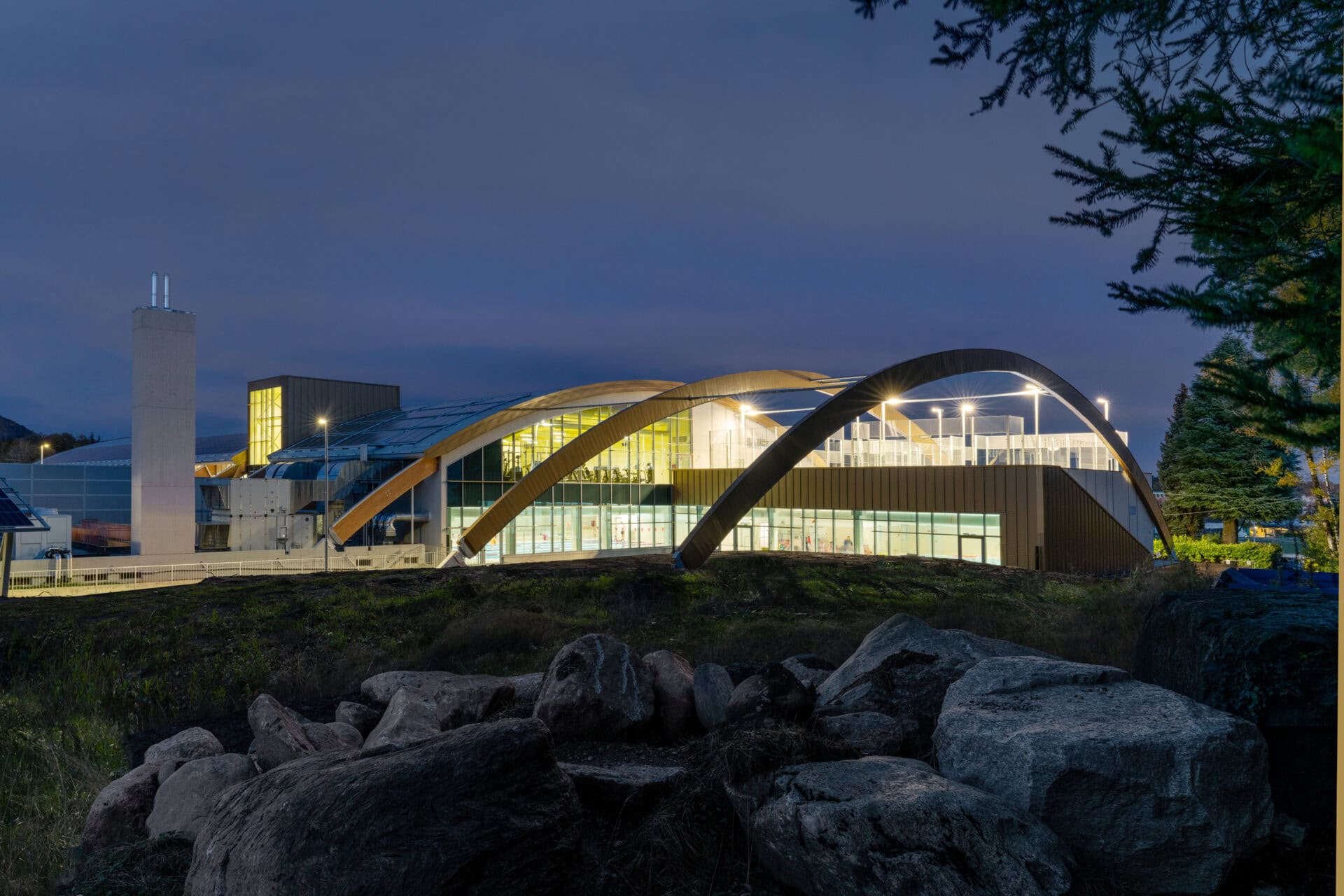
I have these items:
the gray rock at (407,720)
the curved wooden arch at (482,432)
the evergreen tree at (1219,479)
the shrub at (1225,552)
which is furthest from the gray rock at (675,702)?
the evergreen tree at (1219,479)

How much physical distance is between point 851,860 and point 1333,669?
3.20 meters

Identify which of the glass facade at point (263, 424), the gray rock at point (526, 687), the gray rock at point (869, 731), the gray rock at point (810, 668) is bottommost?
the gray rock at point (526, 687)

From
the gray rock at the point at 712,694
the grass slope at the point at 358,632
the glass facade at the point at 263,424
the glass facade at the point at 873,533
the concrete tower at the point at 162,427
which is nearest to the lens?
the gray rock at the point at 712,694

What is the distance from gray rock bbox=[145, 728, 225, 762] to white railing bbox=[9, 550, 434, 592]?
21.5 metres

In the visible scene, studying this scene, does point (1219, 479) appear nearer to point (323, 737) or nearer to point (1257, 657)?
point (1257, 657)

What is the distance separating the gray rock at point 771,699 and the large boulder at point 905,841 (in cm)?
147

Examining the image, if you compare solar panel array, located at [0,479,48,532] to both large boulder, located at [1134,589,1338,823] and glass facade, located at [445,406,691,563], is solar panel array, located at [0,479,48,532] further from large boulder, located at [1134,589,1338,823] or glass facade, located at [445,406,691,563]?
large boulder, located at [1134,589,1338,823]

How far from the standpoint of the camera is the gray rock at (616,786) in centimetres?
524

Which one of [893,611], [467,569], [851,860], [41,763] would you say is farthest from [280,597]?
[851,860]

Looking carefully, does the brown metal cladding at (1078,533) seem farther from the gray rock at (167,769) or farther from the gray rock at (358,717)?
the gray rock at (167,769)

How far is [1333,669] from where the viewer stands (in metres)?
4.90

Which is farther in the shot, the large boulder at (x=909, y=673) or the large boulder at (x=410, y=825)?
the large boulder at (x=909, y=673)

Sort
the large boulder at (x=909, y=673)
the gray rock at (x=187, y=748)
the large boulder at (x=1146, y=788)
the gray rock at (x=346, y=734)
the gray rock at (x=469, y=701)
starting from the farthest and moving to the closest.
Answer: the gray rock at (x=469, y=701) < the gray rock at (x=346, y=734) < the gray rock at (x=187, y=748) < the large boulder at (x=909, y=673) < the large boulder at (x=1146, y=788)

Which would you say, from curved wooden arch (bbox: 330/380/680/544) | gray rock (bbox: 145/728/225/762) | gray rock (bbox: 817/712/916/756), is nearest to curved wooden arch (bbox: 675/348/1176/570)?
curved wooden arch (bbox: 330/380/680/544)
